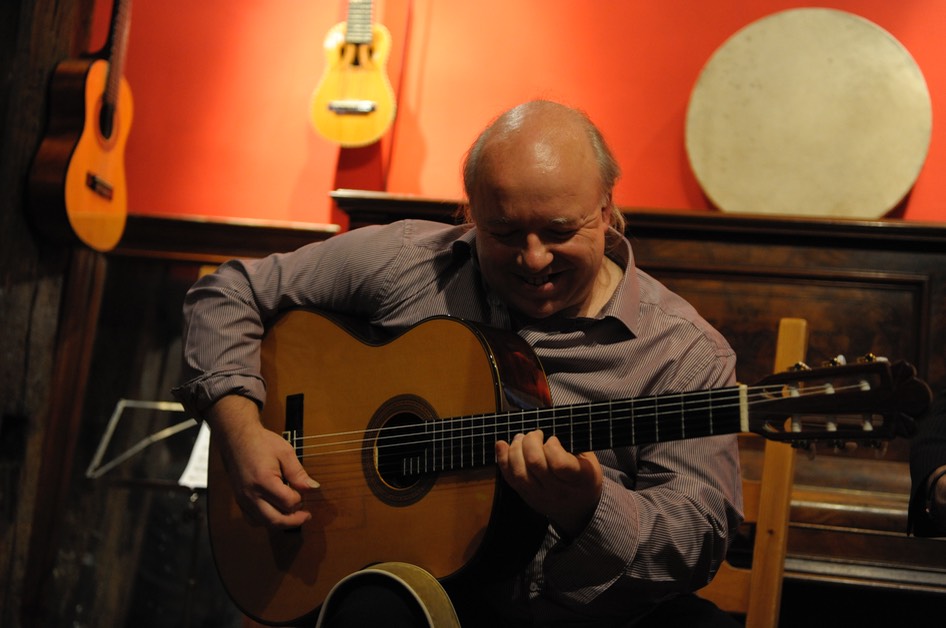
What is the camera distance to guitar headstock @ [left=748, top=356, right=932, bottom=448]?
1229mm

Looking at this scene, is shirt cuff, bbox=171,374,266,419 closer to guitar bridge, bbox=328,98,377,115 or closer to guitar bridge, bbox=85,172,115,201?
guitar bridge, bbox=85,172,115,201

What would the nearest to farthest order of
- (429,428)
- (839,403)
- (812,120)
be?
(839,403) < (429,428) < (812,120)

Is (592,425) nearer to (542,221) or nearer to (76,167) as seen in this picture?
(542,221)

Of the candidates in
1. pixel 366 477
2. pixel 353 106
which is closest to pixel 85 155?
pixel 353 106

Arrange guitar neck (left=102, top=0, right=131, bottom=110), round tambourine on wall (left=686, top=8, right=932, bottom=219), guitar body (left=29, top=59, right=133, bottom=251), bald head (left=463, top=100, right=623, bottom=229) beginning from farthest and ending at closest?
guitar neck (left=102, top=0, right=131, bottom=110), round tambourine on wall (left=686, top=8, right=932, bottom=219), guitar body (left=29, top=59, right=133, bottom=251), bald head (left=463, top=100, right=623, bottom=229)

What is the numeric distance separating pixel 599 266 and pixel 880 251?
4.15 ft

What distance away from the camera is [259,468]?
1771 mm

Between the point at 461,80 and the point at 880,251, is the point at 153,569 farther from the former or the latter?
the point at 880,251

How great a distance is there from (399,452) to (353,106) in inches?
85.0

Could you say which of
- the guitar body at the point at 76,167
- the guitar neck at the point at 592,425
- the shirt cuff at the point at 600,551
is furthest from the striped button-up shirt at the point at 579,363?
the guitar body at the point at 76,167

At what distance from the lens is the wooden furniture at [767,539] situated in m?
1.97

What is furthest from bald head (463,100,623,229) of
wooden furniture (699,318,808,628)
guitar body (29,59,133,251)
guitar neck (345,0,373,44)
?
guitar neck (345,0,373,44)

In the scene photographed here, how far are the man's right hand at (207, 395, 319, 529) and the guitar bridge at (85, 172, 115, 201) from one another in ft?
5.11

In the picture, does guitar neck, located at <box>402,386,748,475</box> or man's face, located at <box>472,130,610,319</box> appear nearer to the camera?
guitar neck, located at <box>402,386,748,475</box>
